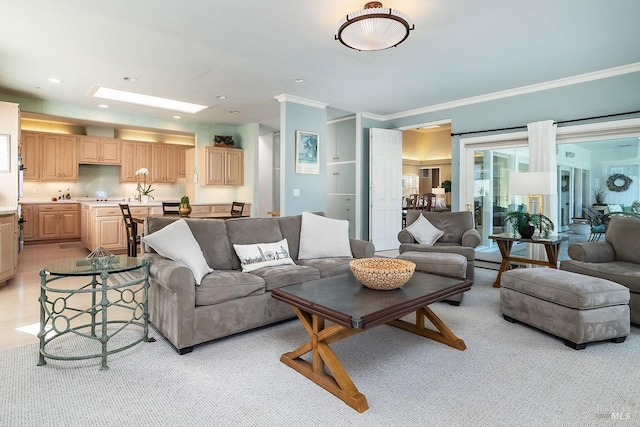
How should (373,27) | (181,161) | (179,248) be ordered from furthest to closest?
1. (181,161)
2. (373,27)
3. (179,248)

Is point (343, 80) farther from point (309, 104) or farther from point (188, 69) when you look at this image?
point (188, 69)

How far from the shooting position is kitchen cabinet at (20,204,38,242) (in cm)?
720

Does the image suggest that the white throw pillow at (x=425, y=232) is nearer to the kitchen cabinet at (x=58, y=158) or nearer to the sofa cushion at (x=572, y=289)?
the sofa cushion at (x=572, y=289)

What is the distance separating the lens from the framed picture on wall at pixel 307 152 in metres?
6.06

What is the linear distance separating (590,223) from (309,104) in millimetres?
4607

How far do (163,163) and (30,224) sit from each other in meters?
2.86

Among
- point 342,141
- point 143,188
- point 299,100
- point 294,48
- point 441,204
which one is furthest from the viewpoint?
point 441,204

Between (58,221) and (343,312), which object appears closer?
(343,312)

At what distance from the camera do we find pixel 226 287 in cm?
264

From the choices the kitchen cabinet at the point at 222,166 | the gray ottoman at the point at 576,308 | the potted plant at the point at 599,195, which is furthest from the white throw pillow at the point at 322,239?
the kitchen cabinet at the point at 222,166

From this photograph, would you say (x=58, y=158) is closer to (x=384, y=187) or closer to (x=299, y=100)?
(x=299, y=100)

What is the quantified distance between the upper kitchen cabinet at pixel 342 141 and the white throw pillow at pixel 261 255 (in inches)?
164

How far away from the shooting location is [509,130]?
18.2 feet

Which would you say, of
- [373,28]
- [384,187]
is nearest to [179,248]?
[373,28]
